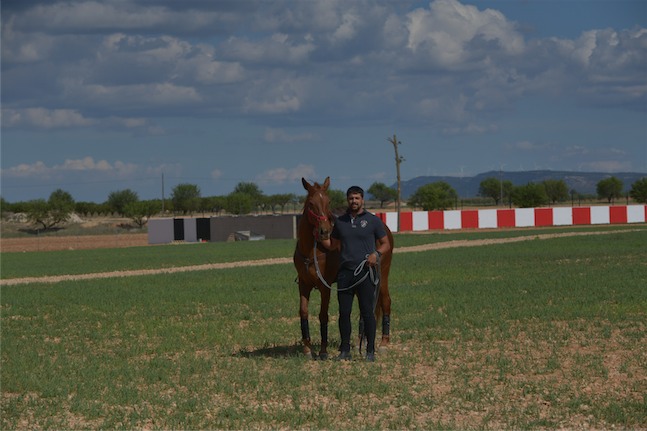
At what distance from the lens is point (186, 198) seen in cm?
16488

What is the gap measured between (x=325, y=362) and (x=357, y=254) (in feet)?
4.92

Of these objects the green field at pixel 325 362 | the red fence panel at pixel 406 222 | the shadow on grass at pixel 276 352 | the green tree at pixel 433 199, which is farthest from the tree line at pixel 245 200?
the shadow on grass at pixel 276 352

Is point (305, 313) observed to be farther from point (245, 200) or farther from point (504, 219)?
point (245, 200)

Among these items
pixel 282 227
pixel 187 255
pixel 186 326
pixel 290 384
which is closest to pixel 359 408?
pixel 290 384

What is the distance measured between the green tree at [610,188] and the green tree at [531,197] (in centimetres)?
3747

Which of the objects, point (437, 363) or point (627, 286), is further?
point (627, 286)

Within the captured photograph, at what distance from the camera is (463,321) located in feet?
55.7

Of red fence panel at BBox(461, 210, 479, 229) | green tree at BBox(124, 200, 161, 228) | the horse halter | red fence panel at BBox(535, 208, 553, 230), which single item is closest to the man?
the horse halter

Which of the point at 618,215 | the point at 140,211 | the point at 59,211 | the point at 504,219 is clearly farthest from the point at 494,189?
the point at 504,219

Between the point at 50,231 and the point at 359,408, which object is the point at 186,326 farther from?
the point at 50,231

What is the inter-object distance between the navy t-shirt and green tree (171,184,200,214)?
143 meters

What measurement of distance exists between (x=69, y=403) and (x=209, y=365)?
7.92 feet

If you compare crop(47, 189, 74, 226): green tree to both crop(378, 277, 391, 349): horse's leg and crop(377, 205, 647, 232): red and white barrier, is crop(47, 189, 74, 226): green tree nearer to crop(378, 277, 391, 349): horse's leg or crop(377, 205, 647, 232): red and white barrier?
crop(377, 205, 647, 232): red and white barrier

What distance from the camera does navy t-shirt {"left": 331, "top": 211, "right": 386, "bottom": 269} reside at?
12.9 m
